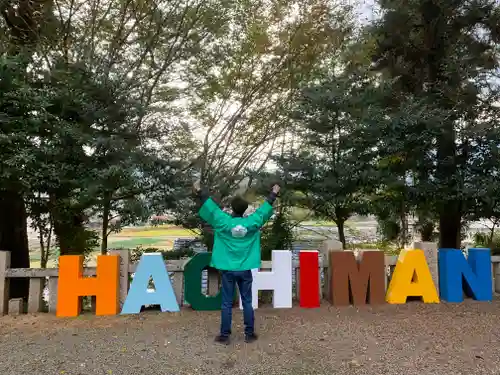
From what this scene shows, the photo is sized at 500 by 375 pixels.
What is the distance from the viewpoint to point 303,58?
799 cm

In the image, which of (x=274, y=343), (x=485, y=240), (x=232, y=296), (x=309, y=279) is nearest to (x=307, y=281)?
(x=309, y=279)

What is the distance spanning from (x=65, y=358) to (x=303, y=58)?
6790mm

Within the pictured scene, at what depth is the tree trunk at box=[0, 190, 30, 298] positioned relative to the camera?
6.43 meters

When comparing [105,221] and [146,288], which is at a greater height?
[105,221]

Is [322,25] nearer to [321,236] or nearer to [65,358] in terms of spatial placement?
[321,236]

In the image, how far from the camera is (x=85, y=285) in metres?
4.74

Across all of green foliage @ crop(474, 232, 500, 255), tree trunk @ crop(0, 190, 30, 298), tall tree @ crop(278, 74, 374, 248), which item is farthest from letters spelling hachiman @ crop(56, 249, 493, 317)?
green foliage @ crop(474, 232, 500, 255)

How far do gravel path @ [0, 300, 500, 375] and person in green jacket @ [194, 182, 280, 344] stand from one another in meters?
0.25

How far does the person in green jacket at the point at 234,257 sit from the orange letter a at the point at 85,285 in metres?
1.62

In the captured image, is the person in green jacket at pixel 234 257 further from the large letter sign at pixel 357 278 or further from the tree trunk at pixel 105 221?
the tree trunk at pixel 105 221

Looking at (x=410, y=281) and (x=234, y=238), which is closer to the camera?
(x=234, y=238)

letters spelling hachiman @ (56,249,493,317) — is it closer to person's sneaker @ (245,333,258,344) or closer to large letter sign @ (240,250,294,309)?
large letter sign @ (240,250,294,309)

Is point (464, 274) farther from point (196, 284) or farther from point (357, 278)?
point (196, 284)

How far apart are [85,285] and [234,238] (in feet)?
7.17
